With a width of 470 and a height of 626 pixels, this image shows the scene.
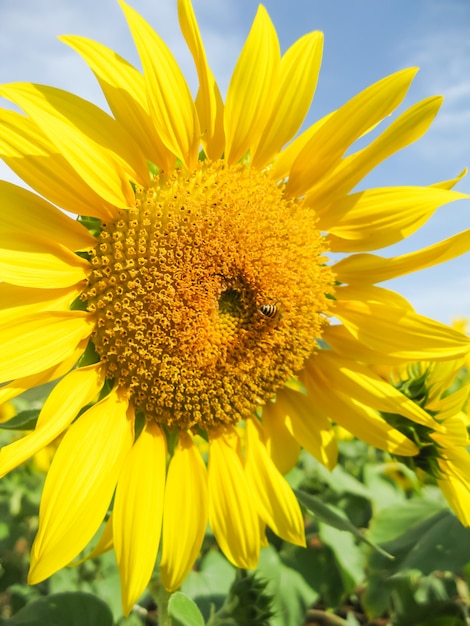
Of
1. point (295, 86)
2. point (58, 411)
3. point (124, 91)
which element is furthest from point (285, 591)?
point (124, 91)

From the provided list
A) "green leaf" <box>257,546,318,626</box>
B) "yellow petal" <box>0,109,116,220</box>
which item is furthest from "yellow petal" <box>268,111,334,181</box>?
"green leaf" <box>257,546,318,626</box>

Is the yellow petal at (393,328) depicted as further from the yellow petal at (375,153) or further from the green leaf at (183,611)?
the green leaf at (183,611)

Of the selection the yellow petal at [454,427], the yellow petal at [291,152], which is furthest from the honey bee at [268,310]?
the yellow petal at [454,427]

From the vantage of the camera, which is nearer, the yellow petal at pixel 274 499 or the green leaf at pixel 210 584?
the yellow petal at pixel 274 499

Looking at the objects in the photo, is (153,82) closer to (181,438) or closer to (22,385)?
(22,385)

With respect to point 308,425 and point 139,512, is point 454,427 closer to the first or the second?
point 308,425

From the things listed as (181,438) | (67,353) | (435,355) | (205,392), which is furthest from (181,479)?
(435,355)

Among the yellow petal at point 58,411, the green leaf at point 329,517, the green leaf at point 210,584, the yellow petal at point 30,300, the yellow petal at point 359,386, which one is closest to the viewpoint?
the yellow petal at point 58,411
